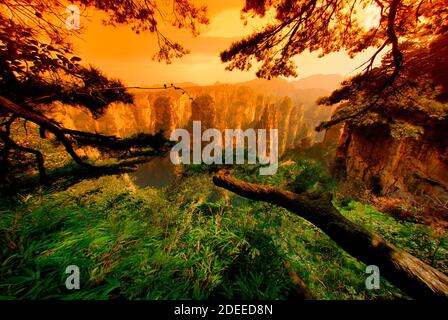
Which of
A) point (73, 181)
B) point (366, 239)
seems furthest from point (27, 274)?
point (366, 239)

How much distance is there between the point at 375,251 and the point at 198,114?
4774cm

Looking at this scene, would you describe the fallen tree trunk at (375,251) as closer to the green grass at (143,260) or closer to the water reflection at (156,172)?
the green grass at (143,260)

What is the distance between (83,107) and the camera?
3.69m

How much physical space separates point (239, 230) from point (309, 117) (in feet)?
340

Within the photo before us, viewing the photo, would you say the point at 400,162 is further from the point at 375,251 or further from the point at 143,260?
the point at 143,260

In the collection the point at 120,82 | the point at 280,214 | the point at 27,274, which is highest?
the point at 120,82

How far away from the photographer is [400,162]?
9.98 metres

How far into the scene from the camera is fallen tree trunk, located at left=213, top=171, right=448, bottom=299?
73.7 inches

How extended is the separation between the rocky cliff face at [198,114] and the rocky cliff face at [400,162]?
26952 mm

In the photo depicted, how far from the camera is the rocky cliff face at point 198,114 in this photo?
1789 inches

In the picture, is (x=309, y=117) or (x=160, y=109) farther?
(x=309, y=117)

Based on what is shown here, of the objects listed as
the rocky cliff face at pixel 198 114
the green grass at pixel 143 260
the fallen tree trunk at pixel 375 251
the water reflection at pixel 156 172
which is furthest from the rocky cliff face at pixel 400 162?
the water reflection at pixel 156 172
